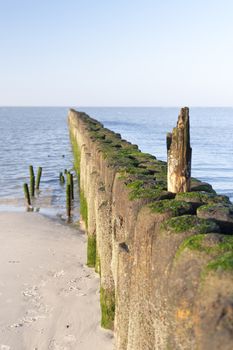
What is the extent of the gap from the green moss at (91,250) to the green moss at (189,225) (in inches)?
215

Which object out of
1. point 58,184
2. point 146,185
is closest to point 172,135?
point 146,185

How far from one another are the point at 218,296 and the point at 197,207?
5.64 ft

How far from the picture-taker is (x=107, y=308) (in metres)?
6.23

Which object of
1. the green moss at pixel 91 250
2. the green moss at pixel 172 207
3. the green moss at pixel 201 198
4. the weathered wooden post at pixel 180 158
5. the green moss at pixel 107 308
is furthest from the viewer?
the green moss at pixel 91 250

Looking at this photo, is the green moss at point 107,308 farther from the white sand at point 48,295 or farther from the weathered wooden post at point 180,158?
the weathered wooden post at point 180,158

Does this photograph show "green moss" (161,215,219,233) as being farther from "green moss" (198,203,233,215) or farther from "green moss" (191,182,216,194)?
"green moss" (191,182,216,194)

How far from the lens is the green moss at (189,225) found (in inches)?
125

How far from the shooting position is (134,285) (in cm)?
400

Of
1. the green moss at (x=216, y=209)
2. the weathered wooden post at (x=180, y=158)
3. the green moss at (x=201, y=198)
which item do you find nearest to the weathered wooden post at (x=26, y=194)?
the weathered wooden post at (x=180, y=158)

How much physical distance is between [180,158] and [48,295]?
381cm

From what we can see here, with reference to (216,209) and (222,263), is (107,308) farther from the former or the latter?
(222,263)

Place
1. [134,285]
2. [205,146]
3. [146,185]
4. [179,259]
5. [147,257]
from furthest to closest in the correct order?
[205,146]
[146,185]
[134,285]
[147,257]
[179,259]

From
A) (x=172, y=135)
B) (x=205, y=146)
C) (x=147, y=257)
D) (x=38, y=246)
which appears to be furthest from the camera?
(x=205, y=146)

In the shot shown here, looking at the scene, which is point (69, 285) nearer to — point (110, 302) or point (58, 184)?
point (110, 302)
